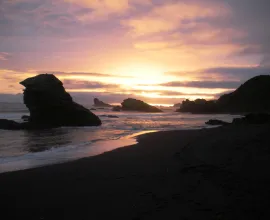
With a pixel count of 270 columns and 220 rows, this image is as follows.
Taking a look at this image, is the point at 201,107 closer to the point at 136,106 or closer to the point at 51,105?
the point at 136,106

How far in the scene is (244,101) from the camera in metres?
74.9

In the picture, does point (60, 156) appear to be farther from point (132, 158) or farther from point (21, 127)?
point (21, 127)

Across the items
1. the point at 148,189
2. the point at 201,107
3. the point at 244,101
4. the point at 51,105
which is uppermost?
the point at 244,101

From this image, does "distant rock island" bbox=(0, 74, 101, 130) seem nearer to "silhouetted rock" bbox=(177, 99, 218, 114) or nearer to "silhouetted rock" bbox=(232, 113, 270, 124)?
"silhouetted rock" bbox=(232, 113, 270, 124)

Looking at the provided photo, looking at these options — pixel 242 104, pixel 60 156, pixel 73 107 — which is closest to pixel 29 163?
pixel 60 156

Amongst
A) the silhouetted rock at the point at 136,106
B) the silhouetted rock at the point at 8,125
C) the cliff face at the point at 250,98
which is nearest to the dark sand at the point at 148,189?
the silhouetted rock at the point at 8,125

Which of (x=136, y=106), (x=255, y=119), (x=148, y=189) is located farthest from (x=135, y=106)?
(x=148, y=189)

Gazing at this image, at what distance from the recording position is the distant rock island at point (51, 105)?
1104 inches

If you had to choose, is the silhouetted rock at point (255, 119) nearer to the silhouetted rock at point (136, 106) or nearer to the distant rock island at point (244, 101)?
the distant rock island at point (244, 101)

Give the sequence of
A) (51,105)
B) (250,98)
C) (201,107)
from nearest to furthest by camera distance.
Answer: (51,105), (250,98), (201,107)

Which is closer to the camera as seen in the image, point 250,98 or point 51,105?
point 51,105

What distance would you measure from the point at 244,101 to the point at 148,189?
254 feet

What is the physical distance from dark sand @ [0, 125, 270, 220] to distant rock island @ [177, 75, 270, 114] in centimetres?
6983

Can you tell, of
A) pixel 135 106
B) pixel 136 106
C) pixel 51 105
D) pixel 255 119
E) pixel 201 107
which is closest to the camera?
pixel 255 119
